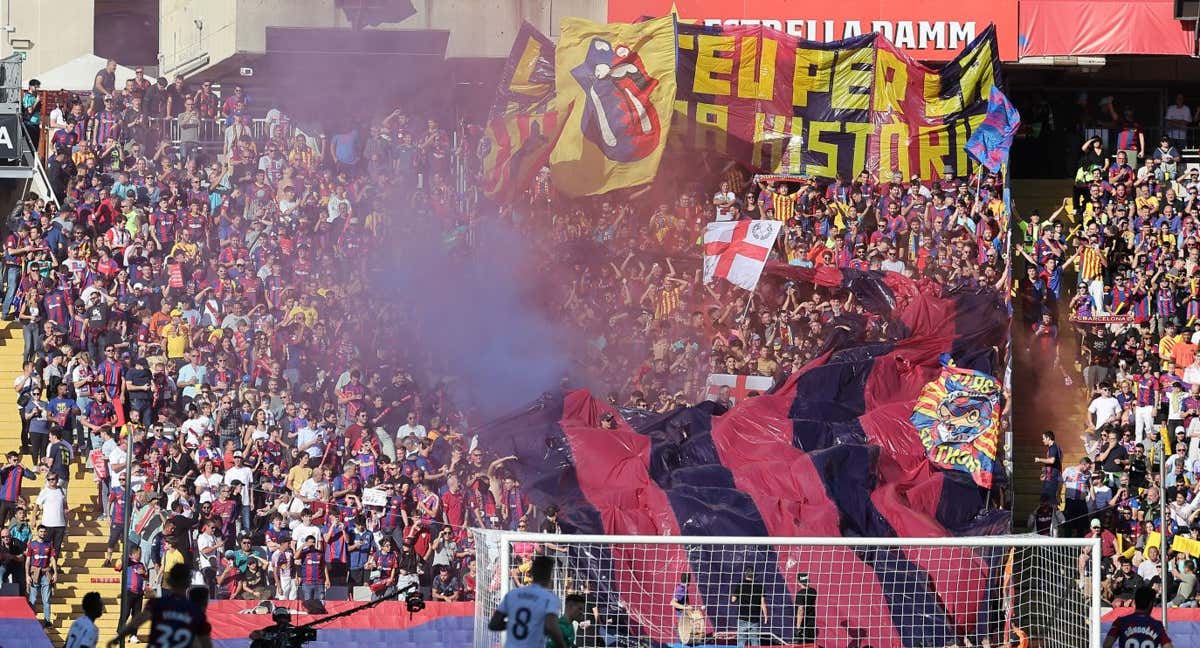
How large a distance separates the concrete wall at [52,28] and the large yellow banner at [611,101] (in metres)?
10.9

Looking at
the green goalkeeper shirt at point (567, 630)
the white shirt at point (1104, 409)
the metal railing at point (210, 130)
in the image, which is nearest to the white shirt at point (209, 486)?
the metal railing at point (210, 130)


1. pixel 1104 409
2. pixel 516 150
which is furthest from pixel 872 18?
pixel 1104 409

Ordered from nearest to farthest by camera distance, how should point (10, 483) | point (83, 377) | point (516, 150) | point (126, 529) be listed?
point (126, 529), point (10, 483), point (83, 377), point (516, 150)

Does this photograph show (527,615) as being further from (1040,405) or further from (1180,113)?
(1180,113)

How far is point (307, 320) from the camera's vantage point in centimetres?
2166

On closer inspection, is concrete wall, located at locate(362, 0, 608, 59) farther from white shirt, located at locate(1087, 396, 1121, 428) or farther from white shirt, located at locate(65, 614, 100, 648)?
white shirt, located at locate(65, 614, 100, 648)

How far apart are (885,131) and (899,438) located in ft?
20.5

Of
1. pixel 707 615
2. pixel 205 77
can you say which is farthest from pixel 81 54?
pixel 707 615

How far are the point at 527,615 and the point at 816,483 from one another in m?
7.53

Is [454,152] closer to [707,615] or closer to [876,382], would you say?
[876,382]

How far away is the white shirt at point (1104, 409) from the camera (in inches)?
851

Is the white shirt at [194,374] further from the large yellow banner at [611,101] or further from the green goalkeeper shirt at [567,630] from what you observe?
the green goalkeeper shirt at [567,630]

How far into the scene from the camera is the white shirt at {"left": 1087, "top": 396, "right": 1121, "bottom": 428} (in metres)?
21.6

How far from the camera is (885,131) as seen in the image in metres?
25.3
